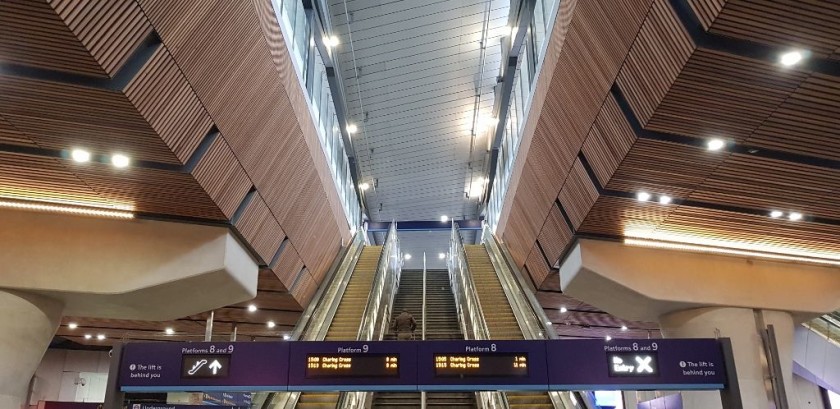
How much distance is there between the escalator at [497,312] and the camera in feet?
31.6

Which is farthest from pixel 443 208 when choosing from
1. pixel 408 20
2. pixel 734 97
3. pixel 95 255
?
pixel 734 97

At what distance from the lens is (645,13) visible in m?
5.79

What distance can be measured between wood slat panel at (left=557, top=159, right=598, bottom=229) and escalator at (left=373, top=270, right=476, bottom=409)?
336 centimetres

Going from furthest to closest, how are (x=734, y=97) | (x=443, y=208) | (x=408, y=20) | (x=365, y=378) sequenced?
1. (x=443, y=208)
2. (x=408, y=20)
3. (x=365, y=378)
4. (x=734, y=97)

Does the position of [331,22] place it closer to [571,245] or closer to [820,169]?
[571,245]

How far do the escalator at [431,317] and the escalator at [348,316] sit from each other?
2.76 feet

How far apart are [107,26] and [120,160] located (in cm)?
242

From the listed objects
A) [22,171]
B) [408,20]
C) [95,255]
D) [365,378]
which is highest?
[408,20]

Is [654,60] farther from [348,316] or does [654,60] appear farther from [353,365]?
[348,316]

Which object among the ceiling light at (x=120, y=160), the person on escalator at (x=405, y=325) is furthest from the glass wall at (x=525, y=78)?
the ceiling light at (x=120, y=160)

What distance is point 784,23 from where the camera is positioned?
5.08 metres

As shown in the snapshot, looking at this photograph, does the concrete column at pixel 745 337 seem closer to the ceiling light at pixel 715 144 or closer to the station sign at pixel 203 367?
the ceiling light at pixel 715 144

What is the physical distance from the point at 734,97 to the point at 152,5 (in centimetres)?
542

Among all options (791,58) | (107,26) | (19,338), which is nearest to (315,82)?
(19,338)
